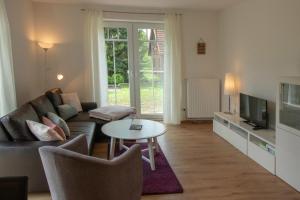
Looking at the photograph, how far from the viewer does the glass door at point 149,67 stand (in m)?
5.57

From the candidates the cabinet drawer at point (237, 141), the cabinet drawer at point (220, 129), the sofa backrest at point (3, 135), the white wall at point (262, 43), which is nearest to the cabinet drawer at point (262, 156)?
the cabinet drawer at point (237, 141)

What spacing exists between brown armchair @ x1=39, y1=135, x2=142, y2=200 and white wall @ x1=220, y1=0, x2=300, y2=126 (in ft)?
8.59

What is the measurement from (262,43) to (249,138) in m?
1.47

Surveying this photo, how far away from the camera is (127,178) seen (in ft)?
6.23

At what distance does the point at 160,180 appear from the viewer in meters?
2.99

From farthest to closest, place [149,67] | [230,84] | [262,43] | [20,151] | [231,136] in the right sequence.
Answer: [149,67]
[230,84]
[231,136]
[262,43]
[20,151]

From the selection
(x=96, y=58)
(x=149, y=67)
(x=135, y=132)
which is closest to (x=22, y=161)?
(x=135, y=132)

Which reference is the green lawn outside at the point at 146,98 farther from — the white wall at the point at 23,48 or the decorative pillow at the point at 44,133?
the decorative pillow at the point at 44,133

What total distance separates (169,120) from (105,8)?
255 cm

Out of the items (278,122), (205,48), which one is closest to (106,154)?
(278,122)

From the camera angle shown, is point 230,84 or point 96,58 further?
point 96,58

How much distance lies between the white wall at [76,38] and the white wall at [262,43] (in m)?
0.38

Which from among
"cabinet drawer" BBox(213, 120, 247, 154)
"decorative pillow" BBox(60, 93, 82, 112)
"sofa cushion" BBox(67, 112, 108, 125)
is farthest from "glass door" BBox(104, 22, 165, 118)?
"cabinet drawer" BBox(213, 120, 247, 154)

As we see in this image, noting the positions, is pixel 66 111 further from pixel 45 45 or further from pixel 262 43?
pixel 262 43
